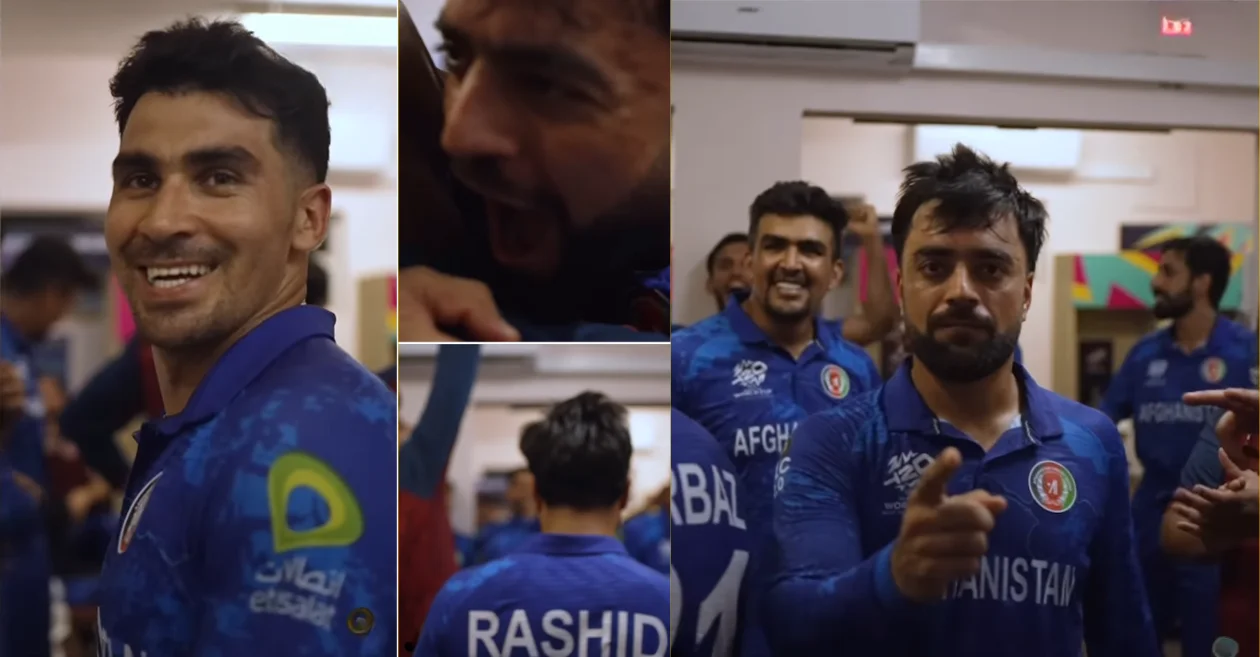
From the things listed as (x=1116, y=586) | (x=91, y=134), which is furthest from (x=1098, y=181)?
(x=91, y=134)

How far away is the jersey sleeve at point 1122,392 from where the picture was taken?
2.06 meters

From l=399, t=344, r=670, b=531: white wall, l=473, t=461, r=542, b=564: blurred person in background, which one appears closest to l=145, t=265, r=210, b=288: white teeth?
l=399, t=344, r=670, b=531: white wall

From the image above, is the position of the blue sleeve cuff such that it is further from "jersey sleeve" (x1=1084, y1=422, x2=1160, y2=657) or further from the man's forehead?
the man's forehead

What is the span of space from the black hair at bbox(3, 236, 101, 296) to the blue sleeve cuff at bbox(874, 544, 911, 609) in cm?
153

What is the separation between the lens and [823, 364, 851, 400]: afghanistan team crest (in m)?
2.01

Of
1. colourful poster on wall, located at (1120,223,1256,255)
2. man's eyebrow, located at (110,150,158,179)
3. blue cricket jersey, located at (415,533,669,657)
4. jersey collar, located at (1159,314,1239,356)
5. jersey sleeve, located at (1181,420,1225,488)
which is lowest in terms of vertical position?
blue cricket jersey, located at (415,533,669,657)

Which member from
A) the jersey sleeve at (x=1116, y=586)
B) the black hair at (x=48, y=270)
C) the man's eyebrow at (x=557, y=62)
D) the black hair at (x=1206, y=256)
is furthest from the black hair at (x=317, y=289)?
the black hair at (x=1206, y=256)

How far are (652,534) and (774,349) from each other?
0.43 metres

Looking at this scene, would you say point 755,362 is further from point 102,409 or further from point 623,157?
point 102,409

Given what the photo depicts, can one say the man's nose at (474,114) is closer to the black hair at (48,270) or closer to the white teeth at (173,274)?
the white teeth at (173,274)

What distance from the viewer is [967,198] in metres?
1.98

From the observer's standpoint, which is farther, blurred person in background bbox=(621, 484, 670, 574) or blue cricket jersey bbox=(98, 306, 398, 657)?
blurred person in background bbox=(621, 484, 670, 574)

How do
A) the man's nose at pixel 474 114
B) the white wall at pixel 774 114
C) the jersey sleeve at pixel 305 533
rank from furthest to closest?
the white wall at pixel 774 114 → the man's nose at pixel 474 114 → the jersey sleeve at pixel 305 533

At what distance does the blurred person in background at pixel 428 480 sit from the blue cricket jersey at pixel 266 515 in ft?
0.09
